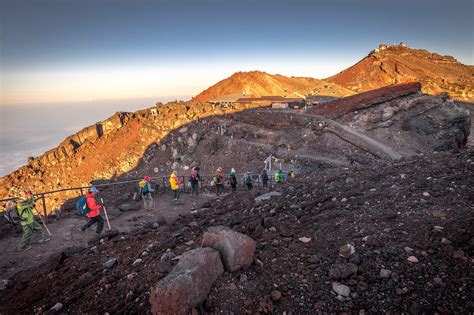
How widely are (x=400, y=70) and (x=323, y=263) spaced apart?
3486 inches

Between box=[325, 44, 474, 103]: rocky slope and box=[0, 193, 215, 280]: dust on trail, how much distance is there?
71.2 m

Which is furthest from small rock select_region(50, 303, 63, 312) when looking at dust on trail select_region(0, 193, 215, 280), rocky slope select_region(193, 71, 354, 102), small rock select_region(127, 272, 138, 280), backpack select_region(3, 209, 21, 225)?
rocky slope select_region(193, 71, 354, 102)

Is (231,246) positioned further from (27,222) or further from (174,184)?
(174,184)

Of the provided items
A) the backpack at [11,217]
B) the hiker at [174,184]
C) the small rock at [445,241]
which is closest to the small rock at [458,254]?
the small rock at [445,241]

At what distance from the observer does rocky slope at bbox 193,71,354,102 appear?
6744cm

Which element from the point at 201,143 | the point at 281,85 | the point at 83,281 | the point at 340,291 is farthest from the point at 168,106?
the point at 281,85

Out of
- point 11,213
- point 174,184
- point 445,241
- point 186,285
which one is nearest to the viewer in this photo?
point 186,285

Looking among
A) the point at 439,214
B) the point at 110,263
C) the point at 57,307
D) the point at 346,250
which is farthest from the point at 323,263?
the point at 57,307

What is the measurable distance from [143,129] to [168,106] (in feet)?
16.3

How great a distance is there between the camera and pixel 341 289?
13.2 feet

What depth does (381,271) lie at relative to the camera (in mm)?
4148

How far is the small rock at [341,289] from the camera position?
3968mm

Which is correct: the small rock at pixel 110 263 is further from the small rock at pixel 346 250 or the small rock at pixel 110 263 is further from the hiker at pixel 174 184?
the hiker at pixel 174 184

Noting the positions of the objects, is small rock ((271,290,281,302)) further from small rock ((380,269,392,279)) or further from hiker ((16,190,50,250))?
hiker ((16,190,50,250))
